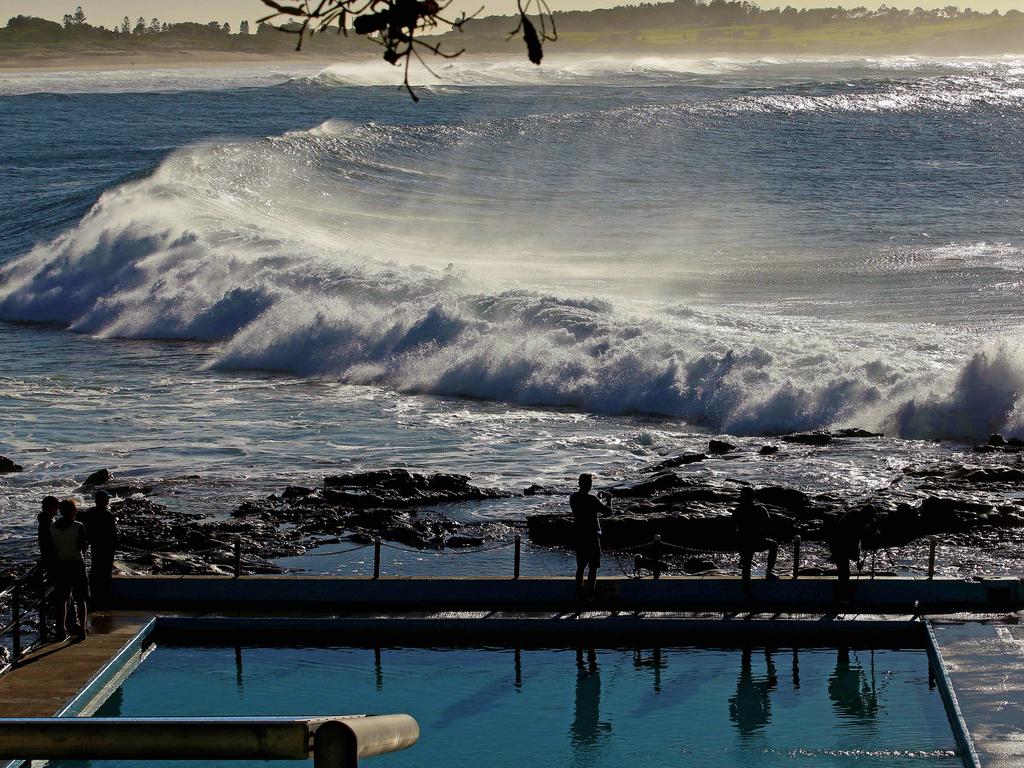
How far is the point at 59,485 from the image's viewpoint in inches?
730

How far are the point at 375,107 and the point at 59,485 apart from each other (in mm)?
54638

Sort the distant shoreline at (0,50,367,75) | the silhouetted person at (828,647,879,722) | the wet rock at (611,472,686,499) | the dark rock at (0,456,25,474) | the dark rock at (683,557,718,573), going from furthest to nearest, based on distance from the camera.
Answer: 1. the distant shoreline at (0,50,367,75)
2. the dark rock at (0,456,25,474)
3. the wet rock at (611,472,686,499)
4. the dark rock at (683,557,718,573)
5. the silhouetted person at (828,647,879,722)

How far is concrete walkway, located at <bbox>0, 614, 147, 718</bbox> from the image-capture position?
1045 cm

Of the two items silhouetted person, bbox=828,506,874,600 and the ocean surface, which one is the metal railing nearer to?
the ocean surface

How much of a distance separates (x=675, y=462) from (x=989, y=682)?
8.68 metres

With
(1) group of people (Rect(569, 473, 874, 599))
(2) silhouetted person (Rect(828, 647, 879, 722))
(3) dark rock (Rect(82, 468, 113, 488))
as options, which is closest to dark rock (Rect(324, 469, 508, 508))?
(3) dark rock (Rect(82, 468, 113, 488))

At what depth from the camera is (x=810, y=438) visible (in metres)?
21.2

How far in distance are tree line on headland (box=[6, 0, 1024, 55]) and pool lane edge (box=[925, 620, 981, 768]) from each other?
360 ft

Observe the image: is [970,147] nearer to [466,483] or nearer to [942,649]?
[466,483]

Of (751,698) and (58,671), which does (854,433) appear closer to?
(751,698)

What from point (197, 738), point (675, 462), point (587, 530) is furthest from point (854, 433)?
point (197, 738)

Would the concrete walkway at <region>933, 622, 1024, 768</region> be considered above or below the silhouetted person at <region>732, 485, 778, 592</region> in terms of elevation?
below

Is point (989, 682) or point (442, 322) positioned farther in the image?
point (442, 322)

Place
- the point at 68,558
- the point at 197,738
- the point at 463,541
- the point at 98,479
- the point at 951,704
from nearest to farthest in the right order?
the point at 197,738 → the point at 951,704 → the point at 68,558 → the point at 463,541 → the point at 98,479
